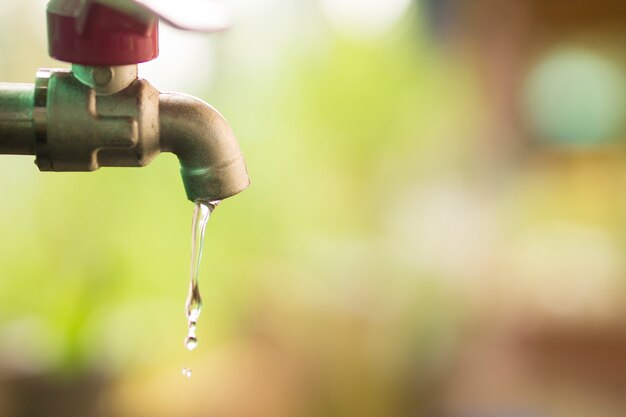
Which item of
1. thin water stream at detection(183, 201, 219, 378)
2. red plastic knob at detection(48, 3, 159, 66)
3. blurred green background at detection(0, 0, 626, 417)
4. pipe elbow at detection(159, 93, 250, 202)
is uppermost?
red plastic knob at detection(48, 3, 159, 66)

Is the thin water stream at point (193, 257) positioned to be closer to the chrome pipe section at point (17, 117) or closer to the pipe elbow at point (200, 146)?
the pipe elbow at point (200, 146)

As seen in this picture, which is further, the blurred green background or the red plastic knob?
the blurred green background

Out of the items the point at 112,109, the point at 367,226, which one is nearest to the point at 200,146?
the point at 112,109

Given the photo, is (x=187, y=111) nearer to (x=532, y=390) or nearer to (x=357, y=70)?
(x=357, y=70)

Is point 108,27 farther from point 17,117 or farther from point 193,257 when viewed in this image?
point 193,257

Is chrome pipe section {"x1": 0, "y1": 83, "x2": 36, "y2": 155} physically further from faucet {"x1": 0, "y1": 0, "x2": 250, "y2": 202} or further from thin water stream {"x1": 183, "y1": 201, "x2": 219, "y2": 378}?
thin water stream {"x1": 183, "y1": 201, "x2": 219, "y2": 378}

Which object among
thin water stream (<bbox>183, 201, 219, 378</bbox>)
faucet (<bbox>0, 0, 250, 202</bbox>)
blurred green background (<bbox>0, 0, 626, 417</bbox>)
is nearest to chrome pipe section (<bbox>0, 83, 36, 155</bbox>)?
faucet (<bbox>0, 0, 250, 202</bbox>)
